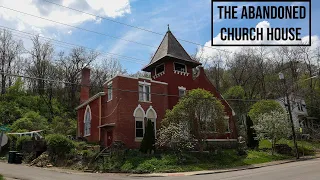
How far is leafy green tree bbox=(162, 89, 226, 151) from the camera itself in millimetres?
25594

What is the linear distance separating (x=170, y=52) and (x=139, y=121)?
8.19 meters

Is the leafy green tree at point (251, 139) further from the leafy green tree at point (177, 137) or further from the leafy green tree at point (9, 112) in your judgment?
the leafy green tree at point (9, 112)

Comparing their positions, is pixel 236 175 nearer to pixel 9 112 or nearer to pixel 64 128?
pixel 64 128

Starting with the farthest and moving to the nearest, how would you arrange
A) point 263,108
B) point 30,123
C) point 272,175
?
1. point 30,123
2. point 263,108
3. point 272,175

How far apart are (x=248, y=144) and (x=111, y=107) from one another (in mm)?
15766

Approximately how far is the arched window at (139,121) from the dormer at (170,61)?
5.38m

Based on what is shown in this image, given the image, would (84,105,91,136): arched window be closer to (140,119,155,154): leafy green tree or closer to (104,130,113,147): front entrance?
(104,130,113,147): front entrance

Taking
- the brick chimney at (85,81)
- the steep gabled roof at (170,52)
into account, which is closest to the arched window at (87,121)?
the brick chimney at (85,81)

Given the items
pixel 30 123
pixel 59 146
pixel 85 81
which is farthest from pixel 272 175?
pixel 30 123

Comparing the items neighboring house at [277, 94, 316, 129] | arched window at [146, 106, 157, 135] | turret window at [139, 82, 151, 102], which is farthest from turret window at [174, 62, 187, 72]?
neighboring house at [277, 94, 316, 129]

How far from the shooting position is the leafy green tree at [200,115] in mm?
25594

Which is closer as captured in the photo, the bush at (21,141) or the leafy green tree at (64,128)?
the bush at (21,141)

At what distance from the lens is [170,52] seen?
104ft

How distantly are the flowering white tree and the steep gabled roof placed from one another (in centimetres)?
938
